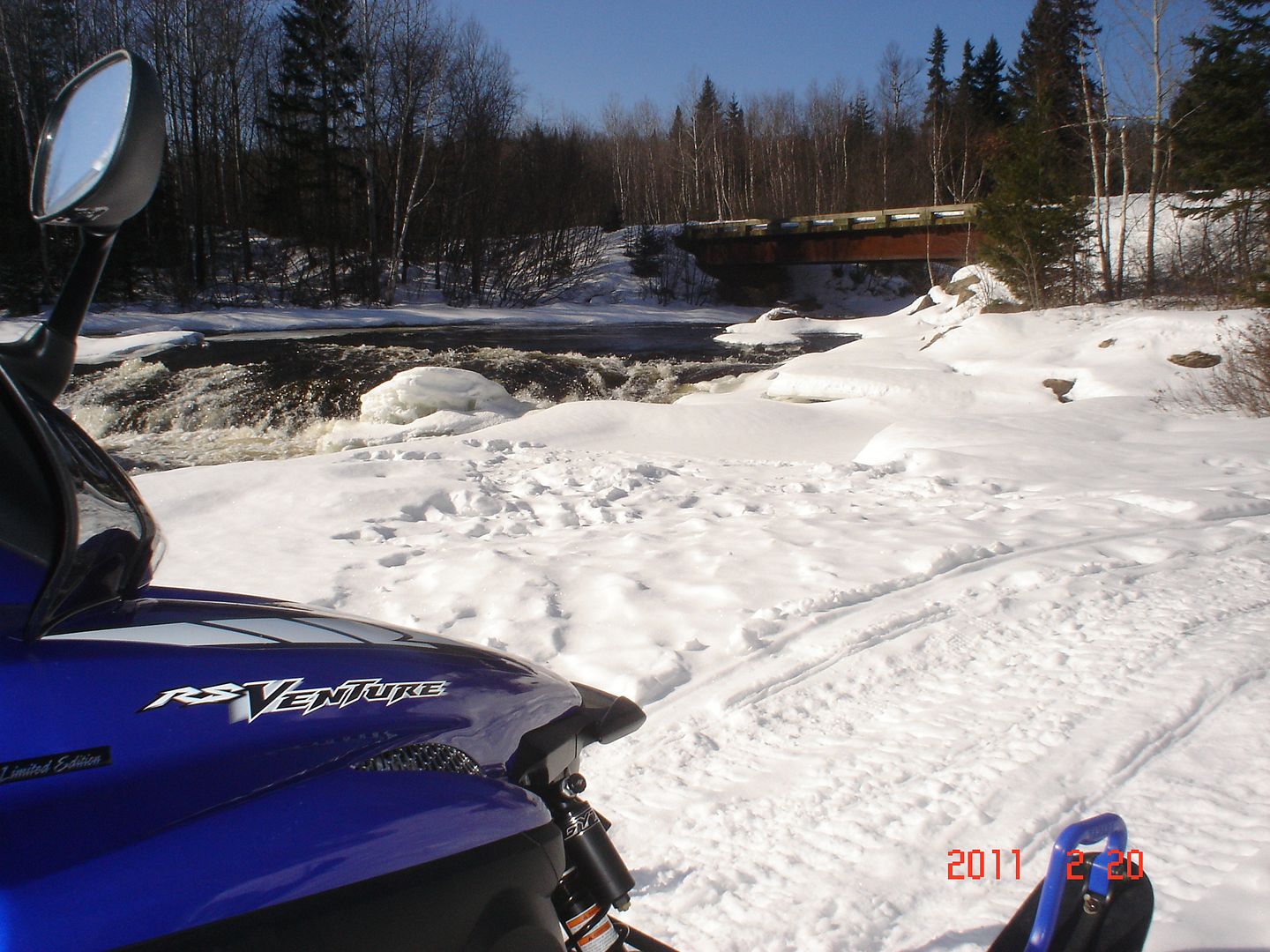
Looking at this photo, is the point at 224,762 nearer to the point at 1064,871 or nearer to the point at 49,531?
the point at 49,531

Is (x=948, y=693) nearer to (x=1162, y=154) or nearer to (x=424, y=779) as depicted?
(x=424, y=779)

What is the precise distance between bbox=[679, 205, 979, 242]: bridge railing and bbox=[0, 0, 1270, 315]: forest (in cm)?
306

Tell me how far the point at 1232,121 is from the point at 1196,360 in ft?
34.4

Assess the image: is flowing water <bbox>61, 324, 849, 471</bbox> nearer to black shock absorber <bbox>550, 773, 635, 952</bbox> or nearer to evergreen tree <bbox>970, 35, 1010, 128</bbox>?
black shock absorber <bbox>550, 773, 635, 952</bbox>

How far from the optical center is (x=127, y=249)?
2758cm

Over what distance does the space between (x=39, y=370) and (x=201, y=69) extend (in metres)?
38.0

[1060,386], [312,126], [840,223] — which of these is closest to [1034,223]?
[1060,386]

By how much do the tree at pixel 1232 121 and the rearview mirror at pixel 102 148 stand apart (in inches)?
794

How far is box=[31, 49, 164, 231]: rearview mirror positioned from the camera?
1108 mm

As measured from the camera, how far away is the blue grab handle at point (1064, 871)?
1377mm

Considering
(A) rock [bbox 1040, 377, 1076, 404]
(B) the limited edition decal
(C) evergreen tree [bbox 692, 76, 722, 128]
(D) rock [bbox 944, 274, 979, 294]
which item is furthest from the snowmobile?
(C) evergreen tree [bbox 692, 76, 722, 128]

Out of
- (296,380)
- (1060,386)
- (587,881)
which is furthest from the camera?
(296,380)

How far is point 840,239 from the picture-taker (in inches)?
1460

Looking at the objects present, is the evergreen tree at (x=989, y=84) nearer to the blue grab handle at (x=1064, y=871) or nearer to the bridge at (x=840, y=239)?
the bridge at (x=840, y=239)
